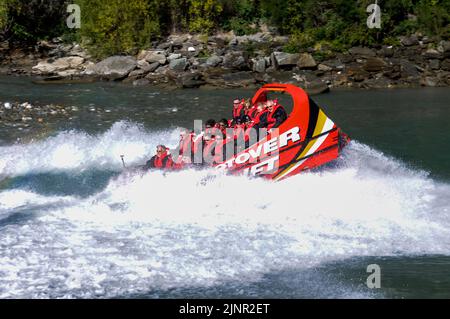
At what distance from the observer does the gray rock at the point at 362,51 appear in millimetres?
34281

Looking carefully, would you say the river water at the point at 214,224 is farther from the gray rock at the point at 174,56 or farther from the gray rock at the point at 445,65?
the gray rock at the point at 174,56

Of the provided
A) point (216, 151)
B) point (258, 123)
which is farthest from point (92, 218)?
point (258, 123)

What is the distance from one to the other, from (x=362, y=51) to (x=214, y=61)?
9.02 metres

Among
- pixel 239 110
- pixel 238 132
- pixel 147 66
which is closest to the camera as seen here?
pixel 238 132

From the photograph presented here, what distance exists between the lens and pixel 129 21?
1511 inches

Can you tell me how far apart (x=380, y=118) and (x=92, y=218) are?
14.3 meters

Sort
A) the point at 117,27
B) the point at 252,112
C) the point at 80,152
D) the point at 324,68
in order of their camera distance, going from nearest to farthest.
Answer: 1. the point at 252,112
2. the point at 80,152
3. the point at 324,68
4. the point at 117,27

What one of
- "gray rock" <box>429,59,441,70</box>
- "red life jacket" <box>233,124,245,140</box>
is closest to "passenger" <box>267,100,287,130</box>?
"red life jacket" <box>233,124,245,140</box>

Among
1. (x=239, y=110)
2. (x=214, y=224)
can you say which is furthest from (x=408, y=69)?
(x=214, y=224)

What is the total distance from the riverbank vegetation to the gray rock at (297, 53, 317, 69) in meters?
2.15

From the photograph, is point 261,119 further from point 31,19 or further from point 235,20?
point 31,19

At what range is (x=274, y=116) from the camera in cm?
1315

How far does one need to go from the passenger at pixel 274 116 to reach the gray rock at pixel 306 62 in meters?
20.4
